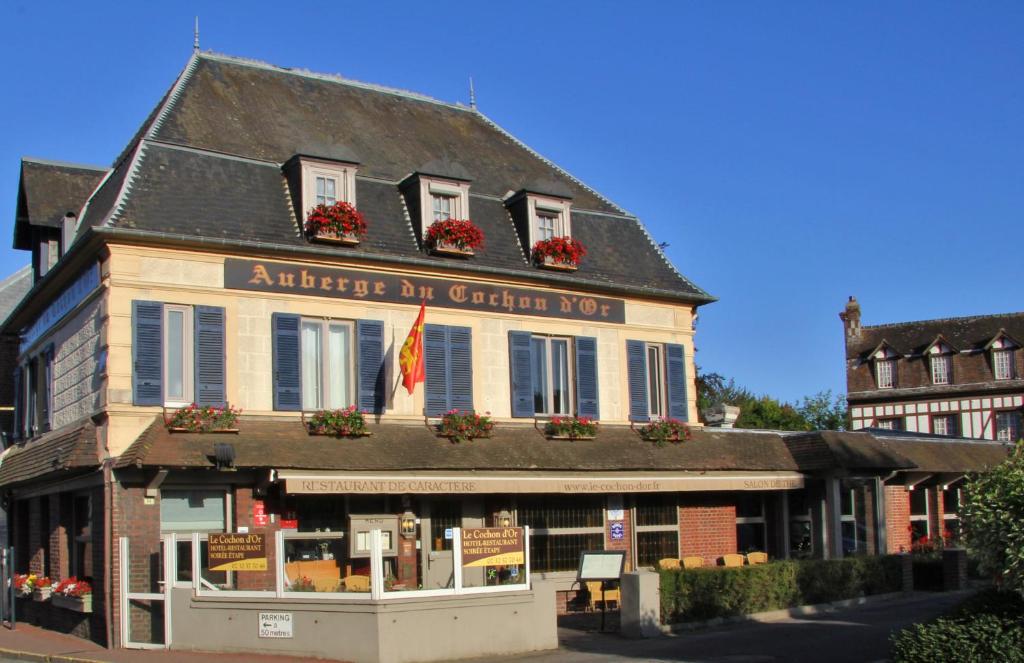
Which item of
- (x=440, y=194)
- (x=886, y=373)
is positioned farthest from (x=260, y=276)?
(x=886, y=373)

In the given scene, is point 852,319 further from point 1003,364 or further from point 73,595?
point 73,595

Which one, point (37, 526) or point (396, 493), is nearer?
point (396, 493)

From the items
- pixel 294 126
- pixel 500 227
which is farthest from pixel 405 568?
pixel 294 126

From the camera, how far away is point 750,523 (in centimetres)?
2412

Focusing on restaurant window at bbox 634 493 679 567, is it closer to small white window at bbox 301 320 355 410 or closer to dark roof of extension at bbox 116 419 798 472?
dark roof of extension at bbox 116 419 798 472

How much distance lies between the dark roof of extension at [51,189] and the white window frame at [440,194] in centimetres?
631

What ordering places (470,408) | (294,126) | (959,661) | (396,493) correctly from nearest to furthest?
(959,661) < (396,493) < (470,408) < (294,126)

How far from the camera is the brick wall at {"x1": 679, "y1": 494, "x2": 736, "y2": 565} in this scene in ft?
74.9

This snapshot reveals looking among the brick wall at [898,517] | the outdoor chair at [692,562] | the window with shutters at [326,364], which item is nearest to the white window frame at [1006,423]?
the brick wall at [898,517]

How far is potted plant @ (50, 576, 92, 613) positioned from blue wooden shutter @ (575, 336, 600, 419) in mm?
8714

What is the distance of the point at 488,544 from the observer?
15500 mm

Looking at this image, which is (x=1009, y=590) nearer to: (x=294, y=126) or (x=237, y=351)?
(x=237, y=351)

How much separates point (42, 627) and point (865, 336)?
133 ft

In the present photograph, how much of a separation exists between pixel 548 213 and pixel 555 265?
1.24 m
